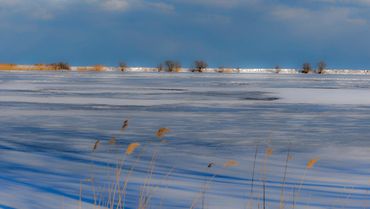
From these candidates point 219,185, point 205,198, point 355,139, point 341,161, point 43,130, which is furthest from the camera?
point 43,130

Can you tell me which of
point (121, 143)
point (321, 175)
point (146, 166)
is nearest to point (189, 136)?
point (121, 143)

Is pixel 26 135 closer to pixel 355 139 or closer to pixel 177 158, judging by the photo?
pixel 177 158

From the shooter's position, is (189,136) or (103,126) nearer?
(189,136)

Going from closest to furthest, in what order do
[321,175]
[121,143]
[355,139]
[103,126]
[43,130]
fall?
[321,175]
[121,143]
[355,139]
[43,130]
[103,126]

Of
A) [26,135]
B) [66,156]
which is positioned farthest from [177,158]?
[26,135]

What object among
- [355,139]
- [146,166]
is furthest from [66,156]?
[355,139]

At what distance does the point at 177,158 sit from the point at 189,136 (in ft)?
5.34

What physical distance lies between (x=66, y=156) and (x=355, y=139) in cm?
344

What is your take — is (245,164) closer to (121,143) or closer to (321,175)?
(321,175)

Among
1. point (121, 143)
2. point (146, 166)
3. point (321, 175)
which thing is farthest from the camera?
point (121, 143)

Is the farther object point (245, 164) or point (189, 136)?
point (189, 136)

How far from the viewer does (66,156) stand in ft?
17.6

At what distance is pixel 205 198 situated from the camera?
3.69 metres

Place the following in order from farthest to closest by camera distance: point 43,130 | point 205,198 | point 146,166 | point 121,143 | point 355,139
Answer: point 43,130
point 355,139
point 121,143
point 146,166
point 205,198
